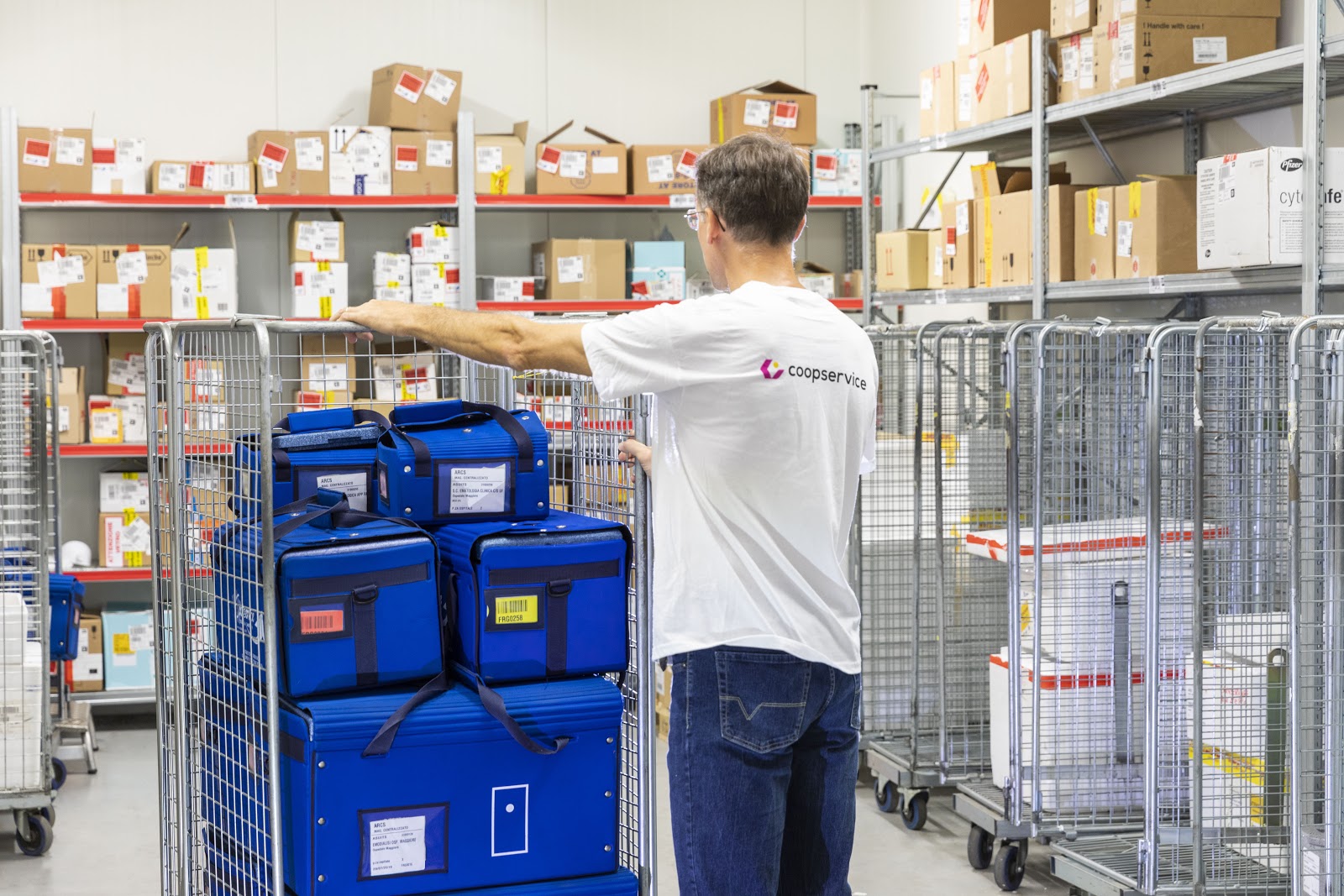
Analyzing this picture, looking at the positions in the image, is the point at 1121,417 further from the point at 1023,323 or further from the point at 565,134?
the point at 565,134

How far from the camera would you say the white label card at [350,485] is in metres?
2.86

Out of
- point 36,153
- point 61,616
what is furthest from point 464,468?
point 36,153

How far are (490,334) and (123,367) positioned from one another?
4696 millimetres

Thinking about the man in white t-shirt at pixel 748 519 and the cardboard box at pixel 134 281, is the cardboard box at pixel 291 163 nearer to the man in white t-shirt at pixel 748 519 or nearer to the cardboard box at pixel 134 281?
the cardboard box at pixel 134 281

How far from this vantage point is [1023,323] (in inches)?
163

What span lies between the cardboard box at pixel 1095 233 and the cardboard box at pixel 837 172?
6.54 ft

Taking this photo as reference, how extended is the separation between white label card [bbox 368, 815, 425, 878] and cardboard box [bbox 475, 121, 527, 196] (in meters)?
4.47

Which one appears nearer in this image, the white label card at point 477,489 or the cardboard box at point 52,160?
the white label card at point 477,489

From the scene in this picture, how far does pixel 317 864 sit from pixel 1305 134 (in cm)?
304

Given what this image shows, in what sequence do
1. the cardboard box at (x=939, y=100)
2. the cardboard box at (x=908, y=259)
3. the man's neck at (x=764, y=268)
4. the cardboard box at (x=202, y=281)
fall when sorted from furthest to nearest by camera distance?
the cardboard box at (x=202, y=281) → the cardboard box at (x=908, y=259) → the cardboard box at (x=939, y=100) → the man's neck at (x=764, y=268)

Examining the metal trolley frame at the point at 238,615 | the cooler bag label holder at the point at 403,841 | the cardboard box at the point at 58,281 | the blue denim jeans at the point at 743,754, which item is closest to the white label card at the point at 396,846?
the cooler bag label holder at the point at 403,841

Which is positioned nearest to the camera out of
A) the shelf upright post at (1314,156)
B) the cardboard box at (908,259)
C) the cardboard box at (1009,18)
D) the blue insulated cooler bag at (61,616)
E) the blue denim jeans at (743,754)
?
the blue denim jeans at (743,754)

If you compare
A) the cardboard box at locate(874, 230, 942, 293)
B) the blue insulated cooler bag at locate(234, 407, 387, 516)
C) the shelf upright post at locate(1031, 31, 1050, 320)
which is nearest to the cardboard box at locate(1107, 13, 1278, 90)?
the shelf upright post at locate(1031, 31, 1050, 320)

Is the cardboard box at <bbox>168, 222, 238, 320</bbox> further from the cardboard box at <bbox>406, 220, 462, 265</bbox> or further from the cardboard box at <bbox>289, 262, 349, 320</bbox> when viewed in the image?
the cardboard box at <bbox>406, 220, 462, 265</bbox>
